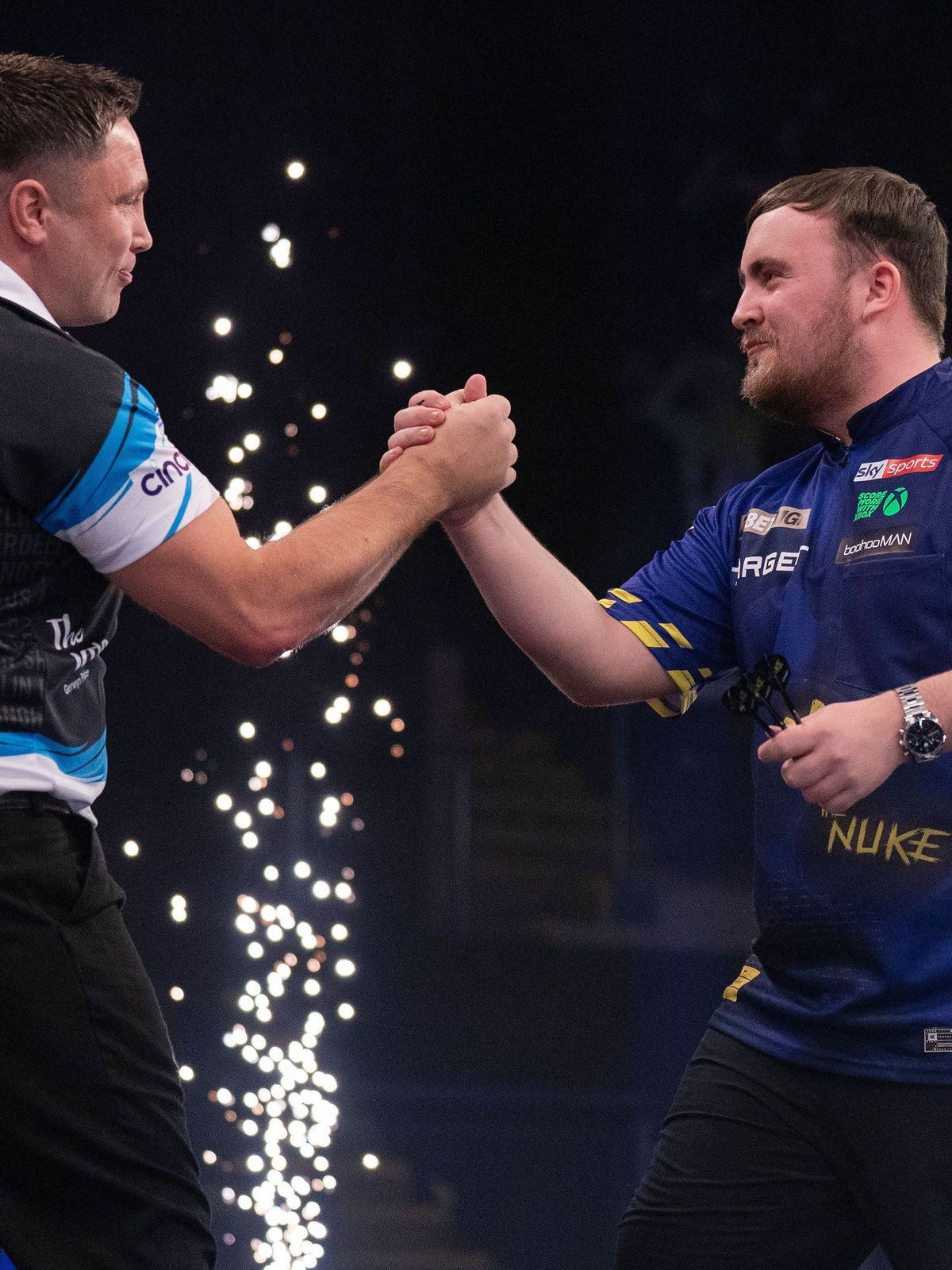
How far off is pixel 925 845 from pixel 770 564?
0.38 m

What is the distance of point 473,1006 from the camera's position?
4.37m

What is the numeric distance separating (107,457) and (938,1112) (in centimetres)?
102

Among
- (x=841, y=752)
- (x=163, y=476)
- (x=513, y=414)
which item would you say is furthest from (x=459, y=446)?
(x=513, y=414)

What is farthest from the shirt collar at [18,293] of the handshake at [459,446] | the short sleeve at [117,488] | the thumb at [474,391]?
the thumb at [474,391]

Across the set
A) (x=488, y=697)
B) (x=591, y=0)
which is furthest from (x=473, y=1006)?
(x=591, y=0)

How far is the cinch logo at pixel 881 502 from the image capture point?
1.53 meters

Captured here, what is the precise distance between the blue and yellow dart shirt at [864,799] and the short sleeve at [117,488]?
2.34 feet

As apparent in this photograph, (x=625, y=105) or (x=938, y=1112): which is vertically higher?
(x=625, y=105)

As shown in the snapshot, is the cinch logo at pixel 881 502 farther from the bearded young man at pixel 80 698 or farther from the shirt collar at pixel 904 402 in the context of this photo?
the bearded young man at pixel 80 698

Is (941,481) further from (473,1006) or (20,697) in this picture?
(473,1006)

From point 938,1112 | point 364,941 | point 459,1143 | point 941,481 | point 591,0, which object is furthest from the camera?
point 364,941

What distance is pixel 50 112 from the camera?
1333 millimetres

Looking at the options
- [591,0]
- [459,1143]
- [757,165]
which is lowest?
[459,1143]

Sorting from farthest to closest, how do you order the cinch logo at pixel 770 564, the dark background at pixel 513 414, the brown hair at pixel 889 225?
the dark background at pixel 513 414
the brown hair at pixel 889 225
the cinch logo at pixel 770 564
